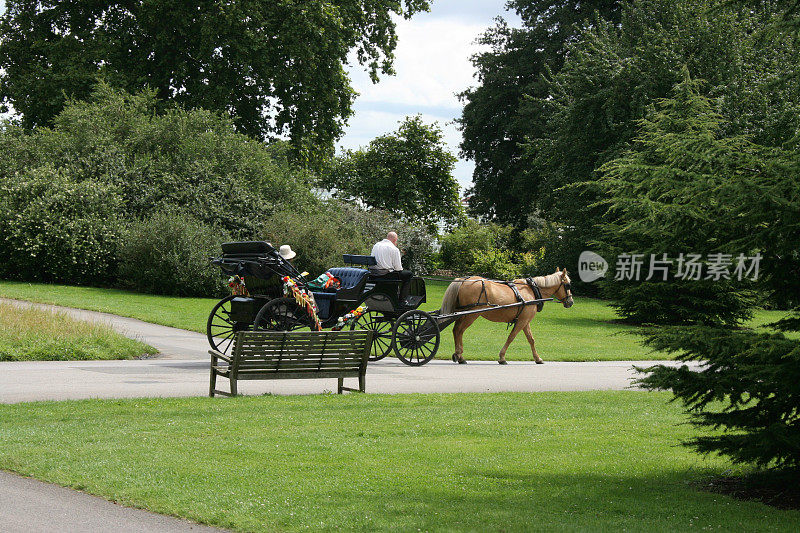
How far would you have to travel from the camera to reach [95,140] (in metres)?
31.3

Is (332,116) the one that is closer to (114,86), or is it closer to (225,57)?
(225,57)

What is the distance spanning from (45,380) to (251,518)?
7.23 meters

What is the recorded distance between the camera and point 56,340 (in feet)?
48.7

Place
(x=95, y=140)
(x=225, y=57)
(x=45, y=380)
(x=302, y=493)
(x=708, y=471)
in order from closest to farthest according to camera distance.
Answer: (x=302, y=493), (x=708, y=471), (x=45, y=380), (x=95, y=140), (x=225, y=57)

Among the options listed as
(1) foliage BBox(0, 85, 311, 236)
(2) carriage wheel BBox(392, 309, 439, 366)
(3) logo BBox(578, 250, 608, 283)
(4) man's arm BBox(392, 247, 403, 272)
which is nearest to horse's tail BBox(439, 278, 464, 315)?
(2) carriage wheel BBox(392, 309, 439, 366)

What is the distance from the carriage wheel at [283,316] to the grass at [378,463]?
3.76 metres

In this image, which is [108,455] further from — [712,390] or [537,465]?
[712,390]

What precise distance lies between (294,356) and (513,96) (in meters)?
Result: 45.2

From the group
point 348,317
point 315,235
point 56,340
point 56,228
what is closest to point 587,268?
point 315,235

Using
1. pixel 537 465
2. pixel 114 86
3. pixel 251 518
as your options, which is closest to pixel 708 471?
pixel 537 465

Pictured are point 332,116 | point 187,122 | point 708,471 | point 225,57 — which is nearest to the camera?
point 708,471

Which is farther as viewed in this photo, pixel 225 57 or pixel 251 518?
pixel 225 57

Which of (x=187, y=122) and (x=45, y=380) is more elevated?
(x=187, y=122)

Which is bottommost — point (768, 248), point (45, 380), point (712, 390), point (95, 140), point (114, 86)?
point (45, 380)
